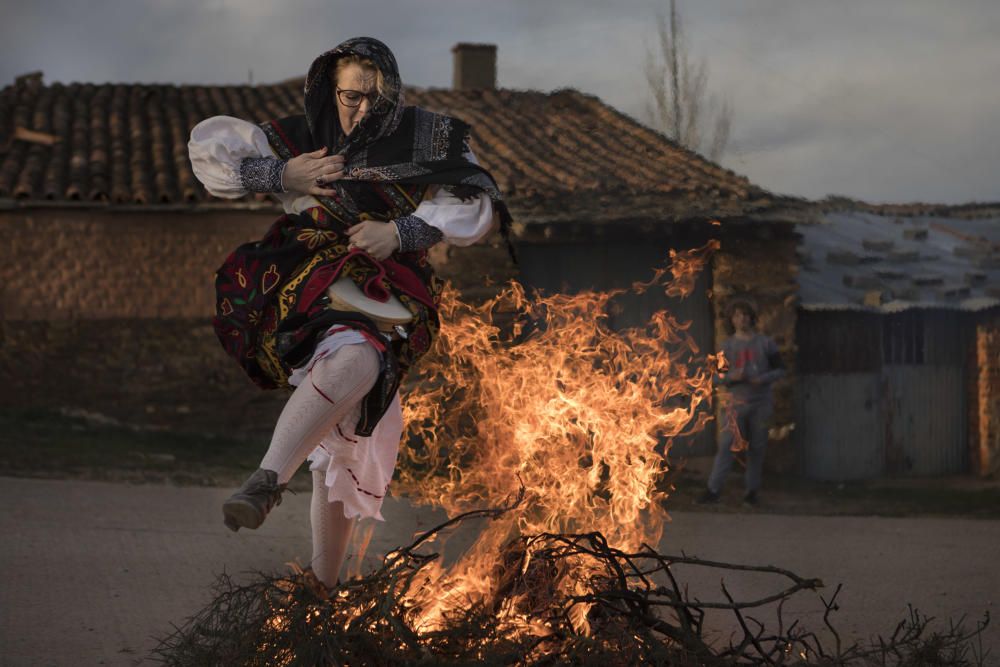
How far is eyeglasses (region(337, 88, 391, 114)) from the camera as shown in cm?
336

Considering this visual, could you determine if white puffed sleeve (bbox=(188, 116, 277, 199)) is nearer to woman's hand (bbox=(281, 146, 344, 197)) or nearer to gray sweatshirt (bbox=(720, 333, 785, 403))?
woman's hand (bbox=(281, 146, 344, 197))

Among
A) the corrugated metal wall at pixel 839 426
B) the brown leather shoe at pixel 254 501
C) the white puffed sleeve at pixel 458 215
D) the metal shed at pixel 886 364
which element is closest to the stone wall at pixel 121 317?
the corrugated metal wall at pixel 839 426

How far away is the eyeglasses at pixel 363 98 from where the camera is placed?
336 centimetres

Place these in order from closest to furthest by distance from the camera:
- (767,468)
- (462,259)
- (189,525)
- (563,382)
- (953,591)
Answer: (563,382)
(953,591)
(189,525)
(462,259)
(767,468)

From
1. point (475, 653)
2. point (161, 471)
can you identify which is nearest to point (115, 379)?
point (161, 471)

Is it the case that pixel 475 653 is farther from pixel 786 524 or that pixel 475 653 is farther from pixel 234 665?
pixel 786 524

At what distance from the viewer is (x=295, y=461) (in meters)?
3.06

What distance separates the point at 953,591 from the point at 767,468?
6.25 m

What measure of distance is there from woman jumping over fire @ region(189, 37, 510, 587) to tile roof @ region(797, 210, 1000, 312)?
9307mm

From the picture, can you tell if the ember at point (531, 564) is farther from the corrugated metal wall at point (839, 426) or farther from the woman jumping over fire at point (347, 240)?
the corrugated metal wall at point (839, 426)

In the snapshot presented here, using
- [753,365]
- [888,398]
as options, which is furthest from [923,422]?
[753,365]

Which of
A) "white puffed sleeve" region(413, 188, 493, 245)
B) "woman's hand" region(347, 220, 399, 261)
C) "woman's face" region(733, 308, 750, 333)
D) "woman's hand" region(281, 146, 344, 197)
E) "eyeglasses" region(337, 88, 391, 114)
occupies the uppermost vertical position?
"eyeglasses" region(337, 88, 391, 114)

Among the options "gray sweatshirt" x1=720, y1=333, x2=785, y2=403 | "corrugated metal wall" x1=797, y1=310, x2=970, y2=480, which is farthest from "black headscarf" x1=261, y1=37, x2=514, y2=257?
"corrugated metal wall" x1=797, y1=310, x2=970, y2=480

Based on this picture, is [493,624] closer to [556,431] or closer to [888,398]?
[556,431]
